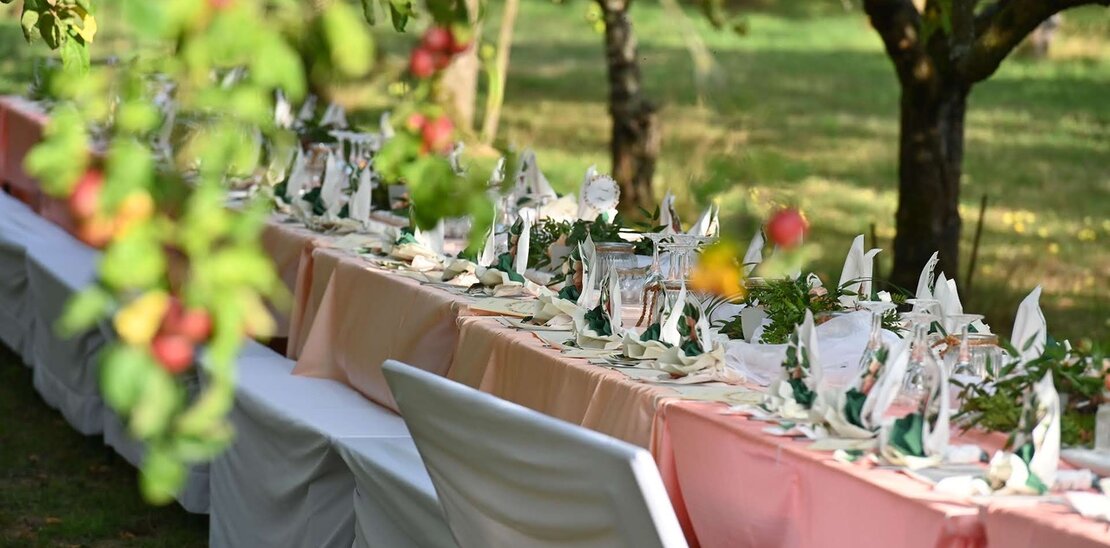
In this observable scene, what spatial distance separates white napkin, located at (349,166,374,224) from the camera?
16.6ft

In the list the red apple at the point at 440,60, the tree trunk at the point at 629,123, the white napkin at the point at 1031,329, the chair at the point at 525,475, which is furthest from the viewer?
the tree trunk at the point at 629,123

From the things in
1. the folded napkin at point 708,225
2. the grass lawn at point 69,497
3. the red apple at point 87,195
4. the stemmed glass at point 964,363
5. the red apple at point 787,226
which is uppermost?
the red apple at point 87,195

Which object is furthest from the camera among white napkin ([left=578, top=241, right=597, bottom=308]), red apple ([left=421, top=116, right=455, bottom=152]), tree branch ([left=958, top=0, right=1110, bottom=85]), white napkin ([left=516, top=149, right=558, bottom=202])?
tree branch ([left=958, top=0, right=1110, bottom=85])

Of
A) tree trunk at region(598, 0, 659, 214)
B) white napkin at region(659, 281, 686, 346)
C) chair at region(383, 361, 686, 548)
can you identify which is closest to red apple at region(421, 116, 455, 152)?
chair at region(383, 361, 686, 548)

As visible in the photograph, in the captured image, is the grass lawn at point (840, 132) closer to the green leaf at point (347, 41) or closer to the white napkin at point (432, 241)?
the white napkin at point (432, 241)

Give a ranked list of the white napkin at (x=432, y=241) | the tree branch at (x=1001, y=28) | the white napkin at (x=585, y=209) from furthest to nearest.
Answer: the tree branch at (x=1001, y=28)
the white napkin at (x=585, y=209)
the white napkin at (x=432, y=241)

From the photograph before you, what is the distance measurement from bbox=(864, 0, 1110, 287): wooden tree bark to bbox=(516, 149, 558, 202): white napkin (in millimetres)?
1387

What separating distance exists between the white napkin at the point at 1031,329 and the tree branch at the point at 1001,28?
6.99 feet

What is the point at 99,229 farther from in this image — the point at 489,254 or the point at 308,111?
the point at 308,111

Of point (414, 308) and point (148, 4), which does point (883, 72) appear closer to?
point (414, 308)

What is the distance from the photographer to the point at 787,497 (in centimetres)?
261

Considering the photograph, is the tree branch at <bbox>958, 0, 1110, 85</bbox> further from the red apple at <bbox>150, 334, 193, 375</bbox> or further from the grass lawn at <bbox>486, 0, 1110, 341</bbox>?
the red apple at <bbox>150, 334, 193, 375</bbox>

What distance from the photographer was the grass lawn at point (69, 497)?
4637 millimetres

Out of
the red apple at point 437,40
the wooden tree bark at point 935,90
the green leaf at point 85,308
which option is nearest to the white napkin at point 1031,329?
the red apple at point 437,40
